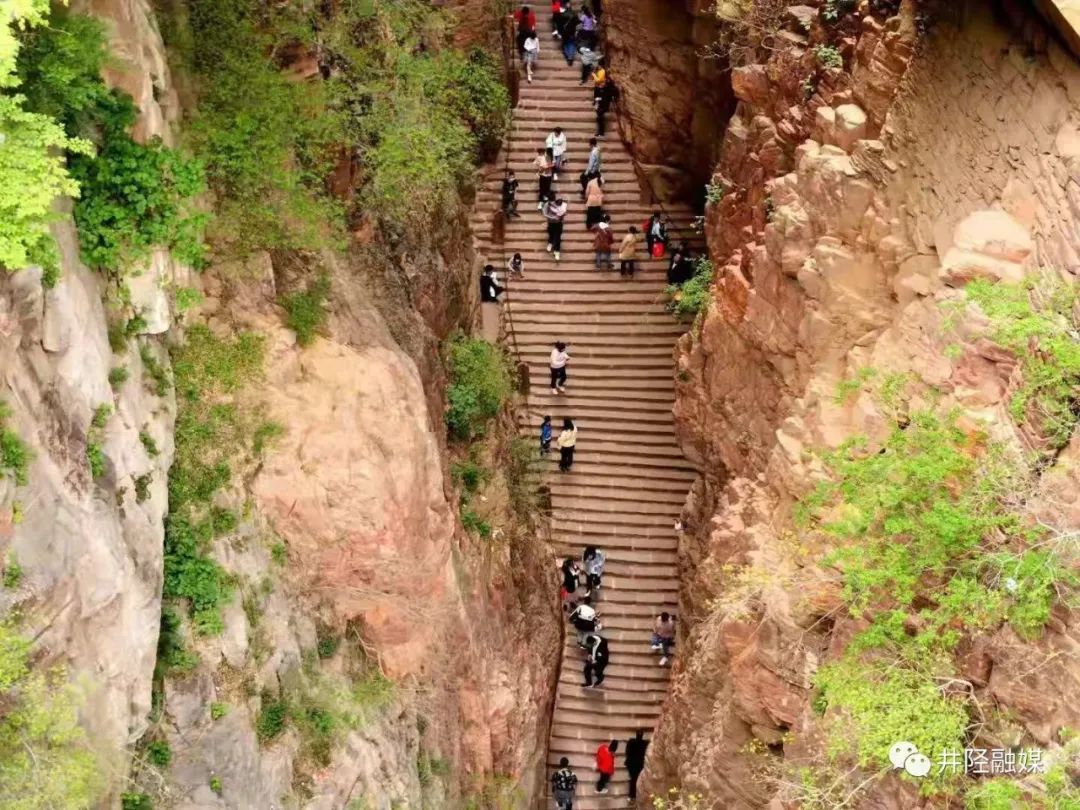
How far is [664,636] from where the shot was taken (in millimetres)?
18750

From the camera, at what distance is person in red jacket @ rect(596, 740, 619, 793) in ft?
59.3

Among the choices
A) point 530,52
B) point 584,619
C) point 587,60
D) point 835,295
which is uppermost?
point 530,52

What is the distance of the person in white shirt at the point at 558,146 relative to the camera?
2162 cm

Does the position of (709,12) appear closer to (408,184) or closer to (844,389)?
(408,184)

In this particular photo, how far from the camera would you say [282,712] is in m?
12.5

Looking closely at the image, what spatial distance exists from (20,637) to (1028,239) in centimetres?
977

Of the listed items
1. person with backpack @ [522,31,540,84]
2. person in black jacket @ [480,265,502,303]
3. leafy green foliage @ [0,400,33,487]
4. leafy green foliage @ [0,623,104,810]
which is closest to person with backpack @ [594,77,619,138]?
person with backpack @ [522,31,540,84]

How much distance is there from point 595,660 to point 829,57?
10080 mm

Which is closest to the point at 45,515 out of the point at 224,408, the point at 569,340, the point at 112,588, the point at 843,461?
the point at 112,588

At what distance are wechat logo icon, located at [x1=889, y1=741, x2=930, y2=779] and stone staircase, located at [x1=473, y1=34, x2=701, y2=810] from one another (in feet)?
29.3

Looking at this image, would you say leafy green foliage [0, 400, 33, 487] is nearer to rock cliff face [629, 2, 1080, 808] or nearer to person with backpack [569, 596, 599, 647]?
rock cliff face [629, 2, 1080, 808]

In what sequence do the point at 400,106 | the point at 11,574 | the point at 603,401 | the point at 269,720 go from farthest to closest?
the point at 603,401, the point at 400,106, the point at 269,720, the point at 11,574

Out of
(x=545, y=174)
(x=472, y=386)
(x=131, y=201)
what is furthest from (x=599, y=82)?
(x=131, y=201)

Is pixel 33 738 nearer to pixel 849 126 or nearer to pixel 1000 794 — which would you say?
pixel 1000 794
